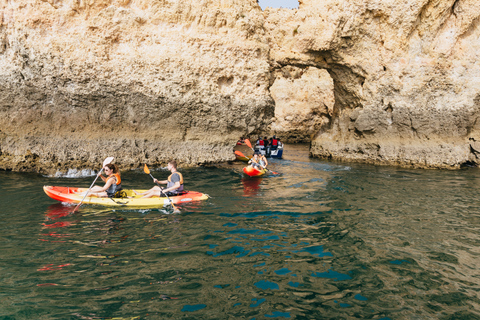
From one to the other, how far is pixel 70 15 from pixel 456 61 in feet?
49.9

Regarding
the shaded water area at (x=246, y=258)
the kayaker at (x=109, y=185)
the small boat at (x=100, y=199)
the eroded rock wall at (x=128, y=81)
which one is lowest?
the shaded water area at (x=246, y=258)

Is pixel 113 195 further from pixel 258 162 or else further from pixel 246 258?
pixel 258 162

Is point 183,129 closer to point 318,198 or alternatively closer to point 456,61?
point 318,198

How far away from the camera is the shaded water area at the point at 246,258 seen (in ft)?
11.7

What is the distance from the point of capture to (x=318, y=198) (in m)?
8.56

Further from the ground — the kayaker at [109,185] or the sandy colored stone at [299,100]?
the sandy colored stone at [299,100]

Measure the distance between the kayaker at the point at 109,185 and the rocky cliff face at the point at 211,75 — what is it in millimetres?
4333

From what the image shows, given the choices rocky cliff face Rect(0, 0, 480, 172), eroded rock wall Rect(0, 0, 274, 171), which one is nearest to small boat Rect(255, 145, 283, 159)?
rocky cliff face Rect(0, 0, 480, 172)

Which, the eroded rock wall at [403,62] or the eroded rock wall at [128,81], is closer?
the eroded rock wall at [128,81]

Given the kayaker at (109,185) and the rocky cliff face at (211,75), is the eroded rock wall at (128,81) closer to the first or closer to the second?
the rocky cliff face at (211,75)

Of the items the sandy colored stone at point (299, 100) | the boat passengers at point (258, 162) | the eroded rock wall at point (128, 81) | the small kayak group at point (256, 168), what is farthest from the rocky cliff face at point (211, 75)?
the sandy colored stone at point (299, 100)

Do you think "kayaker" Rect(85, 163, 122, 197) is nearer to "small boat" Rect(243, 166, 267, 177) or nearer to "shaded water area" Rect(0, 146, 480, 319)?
"shaded water area" Rect(0, 146, 480, 319)

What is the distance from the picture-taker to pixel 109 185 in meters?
7.59

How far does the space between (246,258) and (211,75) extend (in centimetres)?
941
